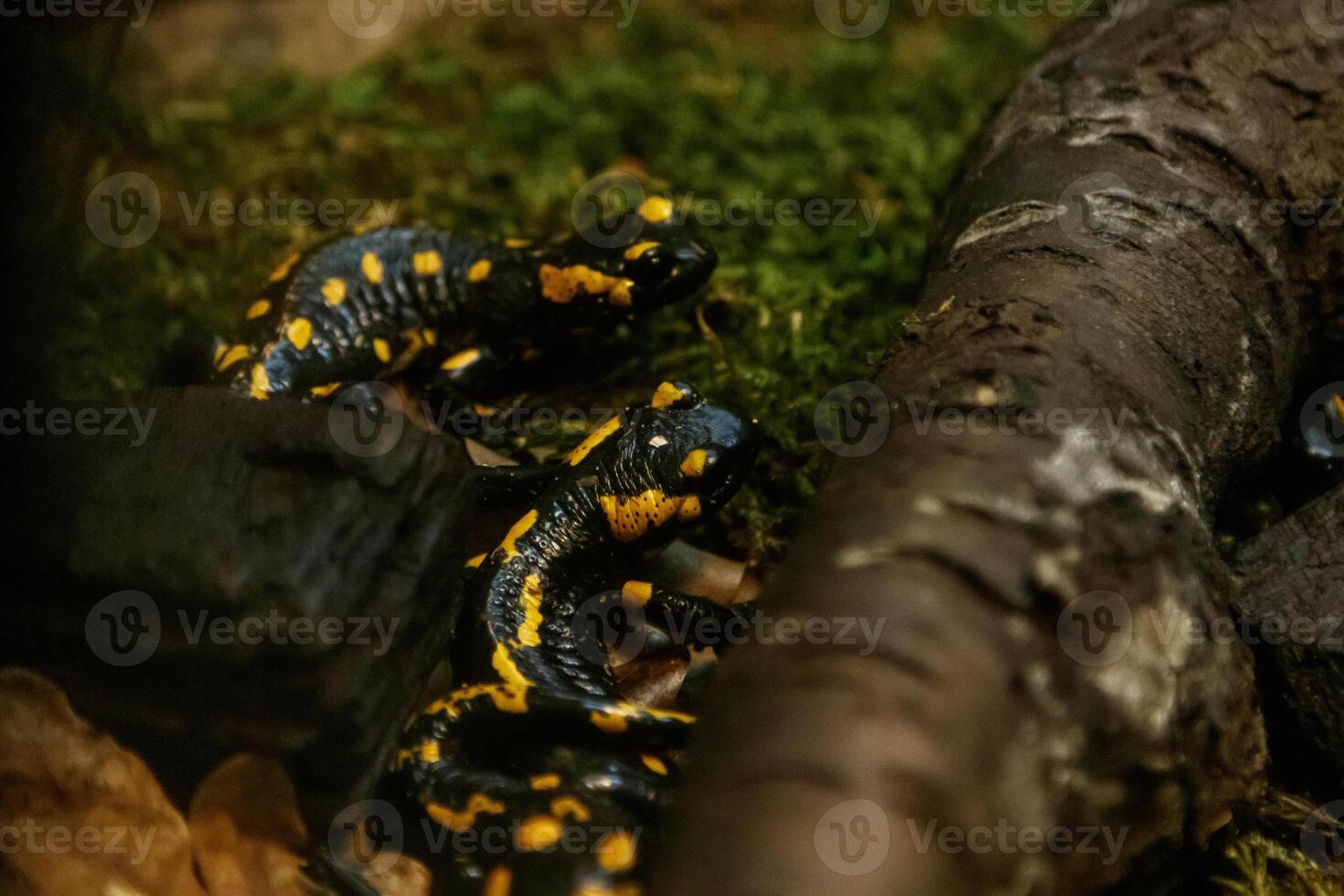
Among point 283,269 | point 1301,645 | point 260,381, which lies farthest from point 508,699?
point 283,269

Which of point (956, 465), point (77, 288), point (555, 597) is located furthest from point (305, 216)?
point (956, 465)

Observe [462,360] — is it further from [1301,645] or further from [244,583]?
[1301,645]

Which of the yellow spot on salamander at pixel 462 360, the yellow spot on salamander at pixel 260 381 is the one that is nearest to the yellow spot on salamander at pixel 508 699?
the yellow spot on salamander at pixel 260 381

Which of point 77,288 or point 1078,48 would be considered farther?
point 77,288

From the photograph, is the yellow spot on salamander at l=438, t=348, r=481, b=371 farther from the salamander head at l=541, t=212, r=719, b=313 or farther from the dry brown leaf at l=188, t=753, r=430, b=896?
the dry brown leaf at l=188, t=753, r=430, b=896

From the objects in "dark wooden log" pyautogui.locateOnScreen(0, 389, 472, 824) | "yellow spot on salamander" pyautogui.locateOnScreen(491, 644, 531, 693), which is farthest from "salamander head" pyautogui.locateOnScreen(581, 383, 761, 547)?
"dark wooden log" pyautogui.locateOnScreen(0, 389, 472, 824)

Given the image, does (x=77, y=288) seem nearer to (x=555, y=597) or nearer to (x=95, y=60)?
(x=95, y=60)
